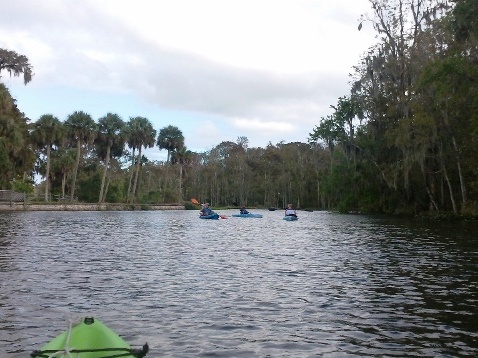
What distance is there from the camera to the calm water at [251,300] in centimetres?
784

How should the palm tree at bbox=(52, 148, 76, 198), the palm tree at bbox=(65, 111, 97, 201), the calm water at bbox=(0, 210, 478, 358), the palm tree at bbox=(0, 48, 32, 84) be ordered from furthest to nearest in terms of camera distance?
the palm tree at bbox=(52, 148, 76, 198) → the palm tree at bbox=(65, 111, 97, 201) → the palm tree at bbox=(0, 48, 32, 84) → the calm water at bbox=(0, 210, 478, 358)

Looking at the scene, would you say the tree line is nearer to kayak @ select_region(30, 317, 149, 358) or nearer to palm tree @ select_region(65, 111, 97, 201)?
palm tree @ select_region(65, 111, 97, 201)

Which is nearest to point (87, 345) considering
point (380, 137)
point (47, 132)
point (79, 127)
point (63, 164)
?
point (380, 137)

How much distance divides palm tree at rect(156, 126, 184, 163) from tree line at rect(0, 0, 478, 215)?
16 cm

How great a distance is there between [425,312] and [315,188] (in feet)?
338

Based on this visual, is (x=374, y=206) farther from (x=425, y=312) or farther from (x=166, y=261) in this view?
(x=425, y=312)

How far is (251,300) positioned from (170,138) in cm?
8449

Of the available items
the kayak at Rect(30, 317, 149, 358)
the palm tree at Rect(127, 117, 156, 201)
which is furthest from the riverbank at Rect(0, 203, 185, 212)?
the kayak at Rect(30, 317, 149, 358)

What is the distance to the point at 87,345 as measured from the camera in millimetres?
4805

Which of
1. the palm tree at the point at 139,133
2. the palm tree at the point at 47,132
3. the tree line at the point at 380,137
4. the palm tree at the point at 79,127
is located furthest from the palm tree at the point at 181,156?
the palm tree at the point at 47,132

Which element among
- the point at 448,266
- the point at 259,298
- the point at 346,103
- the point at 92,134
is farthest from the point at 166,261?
the point at 92,134

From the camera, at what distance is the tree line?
118ft

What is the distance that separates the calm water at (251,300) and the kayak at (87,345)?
0.54 metres

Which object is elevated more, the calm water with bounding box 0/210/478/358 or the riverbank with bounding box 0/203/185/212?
the riverbank with bounding box 0/203/185/212
